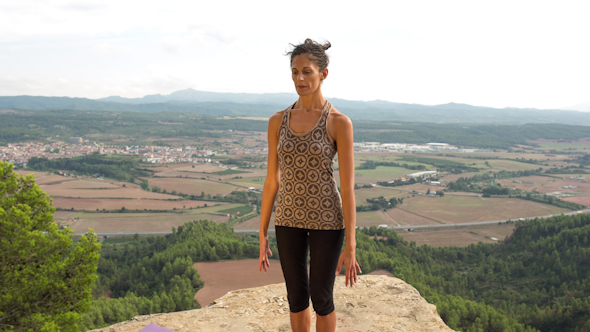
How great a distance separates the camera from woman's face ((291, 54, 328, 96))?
3385 millimetres

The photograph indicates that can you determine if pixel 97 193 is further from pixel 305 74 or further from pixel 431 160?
pixel 431 160

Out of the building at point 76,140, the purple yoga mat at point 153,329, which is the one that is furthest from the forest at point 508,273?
the building at point 76,140

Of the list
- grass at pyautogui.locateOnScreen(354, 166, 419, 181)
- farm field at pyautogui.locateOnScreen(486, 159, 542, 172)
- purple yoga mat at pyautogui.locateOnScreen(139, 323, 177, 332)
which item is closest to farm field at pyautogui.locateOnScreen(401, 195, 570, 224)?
grass at pyautogui.locateOnScreen(354, 166, 419, 181)

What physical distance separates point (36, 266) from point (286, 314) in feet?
18.3

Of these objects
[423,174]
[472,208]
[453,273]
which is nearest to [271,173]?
[453,273]

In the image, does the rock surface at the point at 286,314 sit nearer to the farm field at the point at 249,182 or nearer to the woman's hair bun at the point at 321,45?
the woman's hair bun at the point at 321,45

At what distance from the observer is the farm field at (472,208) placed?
53.2m

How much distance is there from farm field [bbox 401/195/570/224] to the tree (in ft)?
159

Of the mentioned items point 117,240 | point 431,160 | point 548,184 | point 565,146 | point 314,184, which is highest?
point 314,184

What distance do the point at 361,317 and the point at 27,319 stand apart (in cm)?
656

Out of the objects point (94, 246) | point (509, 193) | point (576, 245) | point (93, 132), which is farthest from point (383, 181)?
point (93, 132)

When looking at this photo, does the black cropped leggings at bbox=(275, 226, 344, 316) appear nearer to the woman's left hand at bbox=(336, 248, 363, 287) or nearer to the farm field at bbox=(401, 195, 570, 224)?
the woman's left hand at bbox=(336, 248, 363, 287)

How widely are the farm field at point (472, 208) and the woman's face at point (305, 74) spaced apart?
169ft

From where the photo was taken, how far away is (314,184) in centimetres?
333
